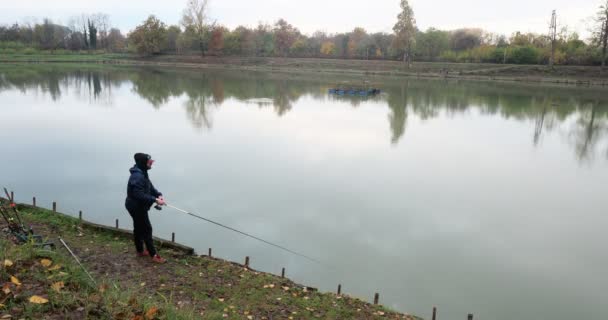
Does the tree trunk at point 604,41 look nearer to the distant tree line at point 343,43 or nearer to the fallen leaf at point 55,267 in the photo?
the distant tree line at point 343,43

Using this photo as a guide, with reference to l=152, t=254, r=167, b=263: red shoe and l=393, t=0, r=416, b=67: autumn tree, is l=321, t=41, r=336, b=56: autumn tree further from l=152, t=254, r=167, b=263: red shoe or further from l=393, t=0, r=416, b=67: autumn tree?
l=152, t=254, r=167, b=263: red shoe

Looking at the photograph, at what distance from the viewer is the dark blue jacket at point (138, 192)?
21.1 feet

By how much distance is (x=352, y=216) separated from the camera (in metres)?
10.1

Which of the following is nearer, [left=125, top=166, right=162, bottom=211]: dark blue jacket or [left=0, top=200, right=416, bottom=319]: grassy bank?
[left=0, top=200, right=416, bottom=319]: grassy bank

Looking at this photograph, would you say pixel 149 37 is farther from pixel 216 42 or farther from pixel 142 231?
pixel 142 231

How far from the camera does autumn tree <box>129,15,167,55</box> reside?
265 ft

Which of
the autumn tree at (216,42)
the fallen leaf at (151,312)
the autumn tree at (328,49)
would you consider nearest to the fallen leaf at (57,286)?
the fallen leaf at (151,312)

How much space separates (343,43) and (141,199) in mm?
91231

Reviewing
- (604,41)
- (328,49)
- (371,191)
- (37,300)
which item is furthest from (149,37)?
(37,300)

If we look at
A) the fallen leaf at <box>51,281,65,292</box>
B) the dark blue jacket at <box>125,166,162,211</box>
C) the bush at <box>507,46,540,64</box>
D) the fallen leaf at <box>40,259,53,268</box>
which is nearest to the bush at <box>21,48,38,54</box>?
the bush at <box>507,46,540,64</box>

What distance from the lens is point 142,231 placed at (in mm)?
6777

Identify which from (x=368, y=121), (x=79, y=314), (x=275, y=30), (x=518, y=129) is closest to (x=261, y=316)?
(x=79, y=314)

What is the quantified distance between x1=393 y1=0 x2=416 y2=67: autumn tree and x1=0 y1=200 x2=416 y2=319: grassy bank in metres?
68.3

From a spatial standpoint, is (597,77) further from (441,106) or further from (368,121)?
(368,121)
